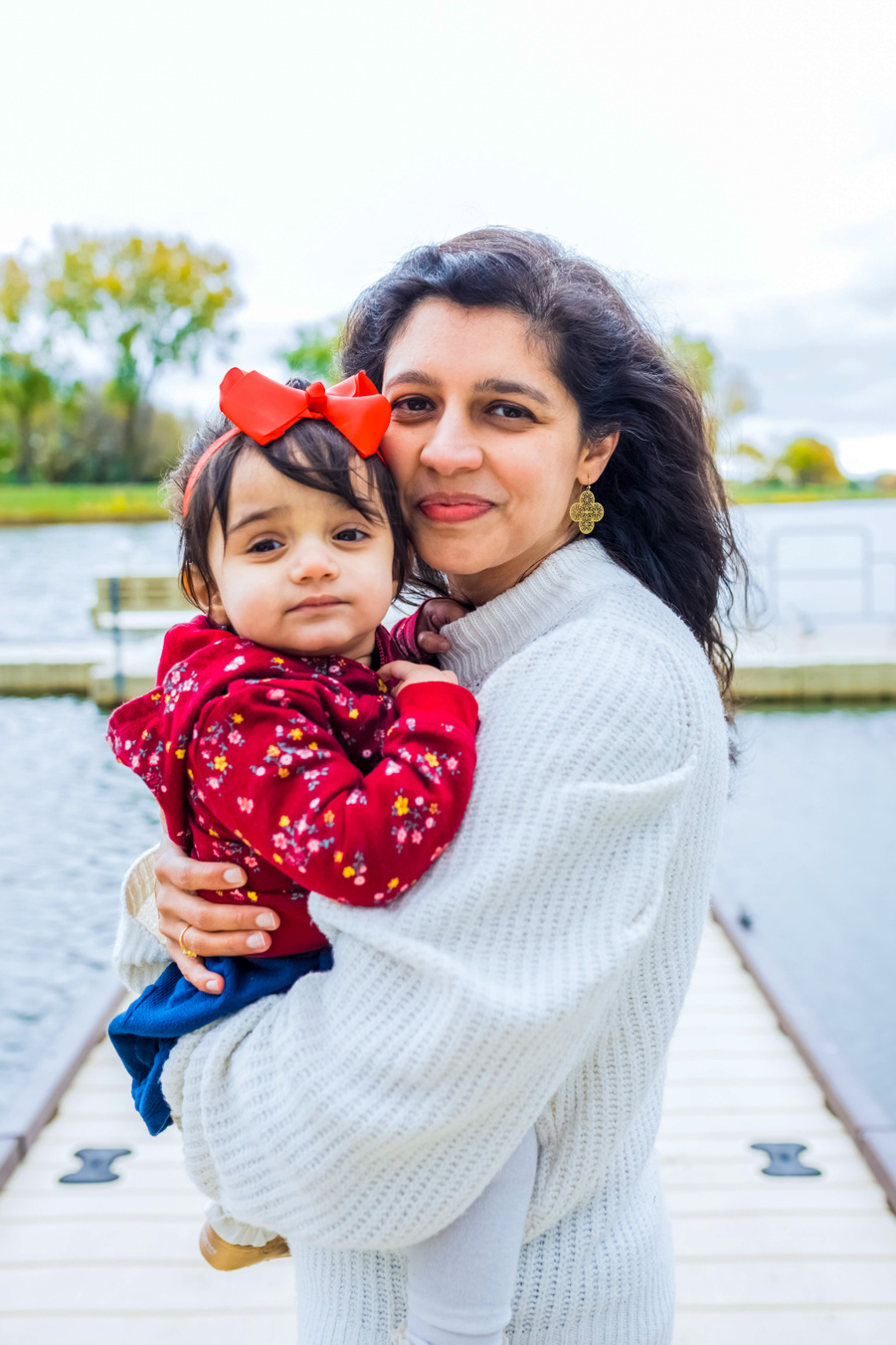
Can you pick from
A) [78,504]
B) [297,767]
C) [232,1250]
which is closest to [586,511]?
[297,767]

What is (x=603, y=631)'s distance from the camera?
108 cm

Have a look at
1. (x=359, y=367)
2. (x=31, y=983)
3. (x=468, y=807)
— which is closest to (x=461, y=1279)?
(x=468, y=807)

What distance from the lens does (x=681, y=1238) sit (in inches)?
97.0

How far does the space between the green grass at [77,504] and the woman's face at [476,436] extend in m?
24.0

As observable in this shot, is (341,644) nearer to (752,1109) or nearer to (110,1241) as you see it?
(110,1241)

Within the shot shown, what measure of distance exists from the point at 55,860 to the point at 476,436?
5.39 metres

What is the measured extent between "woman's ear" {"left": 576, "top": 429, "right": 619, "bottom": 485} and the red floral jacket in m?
0.38

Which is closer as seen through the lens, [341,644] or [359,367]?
[341,644]

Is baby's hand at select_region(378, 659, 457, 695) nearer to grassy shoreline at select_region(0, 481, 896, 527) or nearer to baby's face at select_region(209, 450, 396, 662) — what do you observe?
baby's face at select_region(209, 450, 396, 662)

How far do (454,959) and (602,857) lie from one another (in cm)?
16

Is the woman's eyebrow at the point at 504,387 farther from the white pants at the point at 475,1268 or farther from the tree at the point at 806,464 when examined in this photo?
the tree at the point at 806,464

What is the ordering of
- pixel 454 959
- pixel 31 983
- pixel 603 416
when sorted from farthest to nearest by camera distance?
pixel 31 983
pixel 603 416
pixel 454 959

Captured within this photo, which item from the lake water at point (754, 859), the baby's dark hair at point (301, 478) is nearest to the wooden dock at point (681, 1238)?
the lake water at point (754, 859)

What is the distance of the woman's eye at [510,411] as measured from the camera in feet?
4.07
